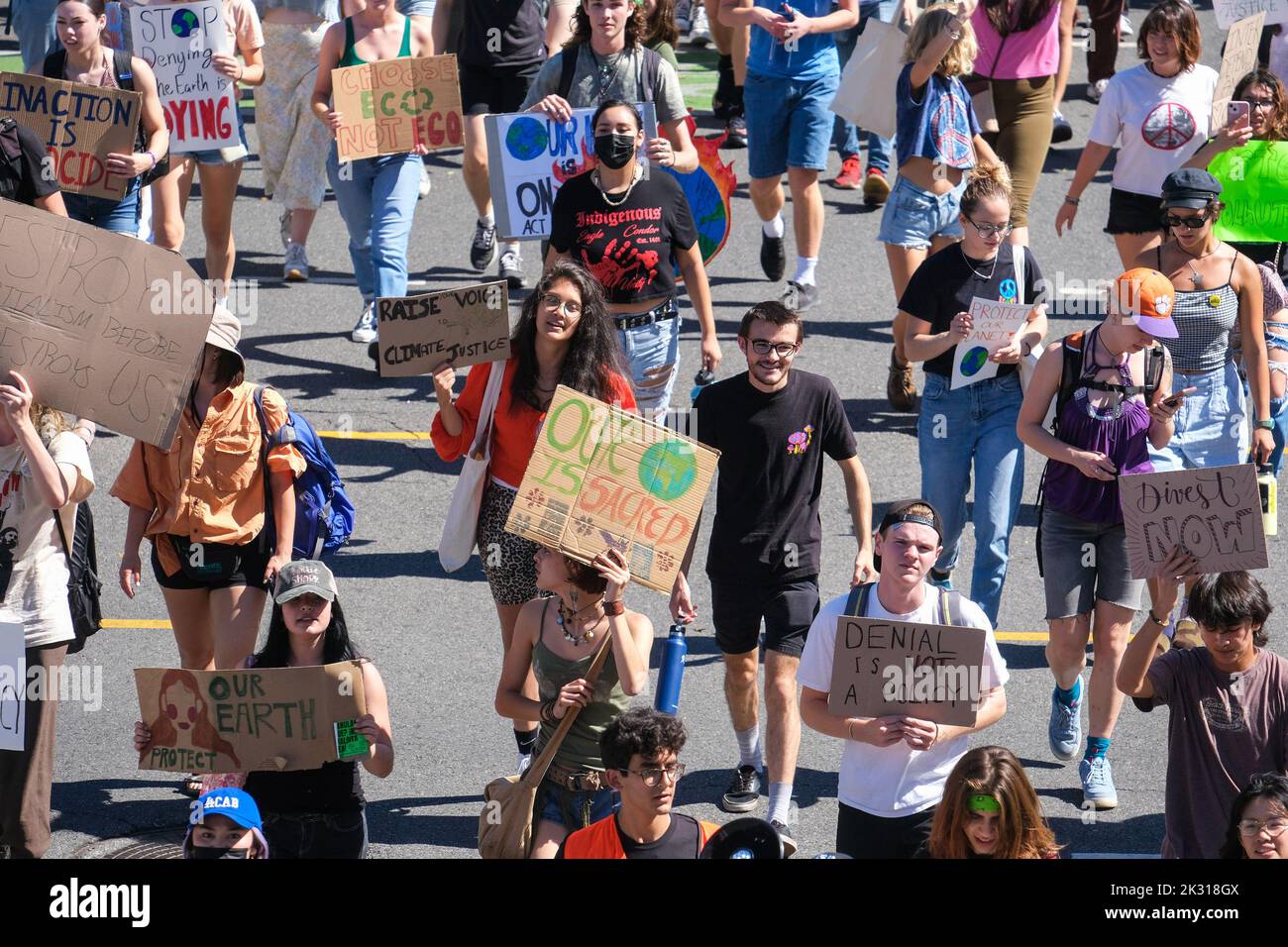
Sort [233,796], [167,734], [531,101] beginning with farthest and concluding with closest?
[531,101], [167,734], [233,796]

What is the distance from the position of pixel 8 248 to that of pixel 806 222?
20.0 ft

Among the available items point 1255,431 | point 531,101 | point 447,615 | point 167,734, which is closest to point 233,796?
point 167,734

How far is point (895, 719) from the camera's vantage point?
5.64 meters

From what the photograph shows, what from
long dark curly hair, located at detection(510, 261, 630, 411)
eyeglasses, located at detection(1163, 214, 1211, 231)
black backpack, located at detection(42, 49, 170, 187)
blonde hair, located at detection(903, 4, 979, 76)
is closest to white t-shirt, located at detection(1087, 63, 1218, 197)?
blonde hair, located at detection(903, 4, 979, 76)

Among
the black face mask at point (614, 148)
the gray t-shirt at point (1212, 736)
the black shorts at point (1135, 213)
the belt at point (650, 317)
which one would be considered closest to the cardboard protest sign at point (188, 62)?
the black face mask at point (614, 148)

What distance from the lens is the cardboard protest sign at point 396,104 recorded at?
407 inches

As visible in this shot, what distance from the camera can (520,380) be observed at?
718cm

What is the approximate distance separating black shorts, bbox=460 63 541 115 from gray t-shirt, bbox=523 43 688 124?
188 cm

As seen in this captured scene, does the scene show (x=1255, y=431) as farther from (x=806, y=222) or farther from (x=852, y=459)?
(x=806, y=222)

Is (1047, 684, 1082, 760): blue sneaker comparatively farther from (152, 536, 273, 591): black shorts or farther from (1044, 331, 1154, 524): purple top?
(152, 536, 273, 591): black shorts

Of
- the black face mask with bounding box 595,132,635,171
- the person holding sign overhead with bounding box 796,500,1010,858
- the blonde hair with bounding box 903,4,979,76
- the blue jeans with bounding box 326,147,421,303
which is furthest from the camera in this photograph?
the blue jeans with bounding box 326,147,421,303

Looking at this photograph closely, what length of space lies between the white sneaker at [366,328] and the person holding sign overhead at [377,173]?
70 cm

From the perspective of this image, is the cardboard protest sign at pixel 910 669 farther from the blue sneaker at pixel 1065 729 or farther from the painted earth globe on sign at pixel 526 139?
the painted earth globe on sign at pixel 526 139

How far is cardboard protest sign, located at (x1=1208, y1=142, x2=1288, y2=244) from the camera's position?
9.22 m
